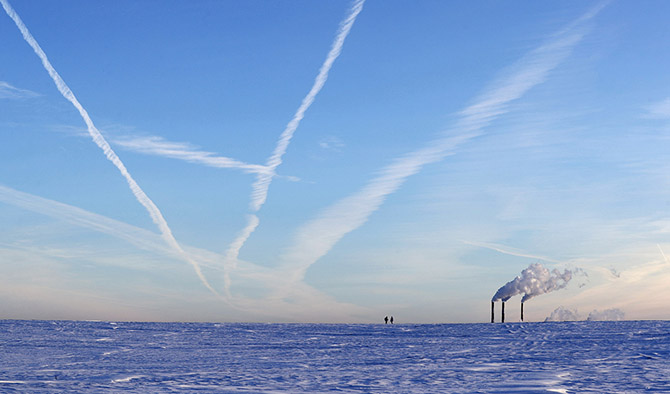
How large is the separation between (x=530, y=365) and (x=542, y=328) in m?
15.7

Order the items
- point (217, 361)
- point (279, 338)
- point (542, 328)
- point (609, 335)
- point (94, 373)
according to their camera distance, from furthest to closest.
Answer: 1. point (542, 328)
2. point (279, 338)
3. point (609, 335)
4. point (217, 361)
5. point (94, 373)

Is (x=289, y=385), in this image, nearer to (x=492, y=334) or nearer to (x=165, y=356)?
(x=165, y=356)

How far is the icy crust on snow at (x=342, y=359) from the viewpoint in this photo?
590 inches

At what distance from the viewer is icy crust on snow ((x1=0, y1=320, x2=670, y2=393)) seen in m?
15.0

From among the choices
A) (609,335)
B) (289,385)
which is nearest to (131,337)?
(289,385)

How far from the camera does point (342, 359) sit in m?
21.7

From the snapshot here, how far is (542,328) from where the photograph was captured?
1339 inches

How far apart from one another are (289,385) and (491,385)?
173 inches

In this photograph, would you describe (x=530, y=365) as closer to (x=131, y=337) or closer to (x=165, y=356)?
(x=165, y=356)

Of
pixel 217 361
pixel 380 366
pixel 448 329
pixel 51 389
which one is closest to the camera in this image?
pixel 51 389

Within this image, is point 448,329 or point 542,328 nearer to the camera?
point 542,328

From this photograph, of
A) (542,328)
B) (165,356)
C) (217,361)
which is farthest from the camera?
(542,328)

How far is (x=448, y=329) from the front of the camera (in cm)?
3722

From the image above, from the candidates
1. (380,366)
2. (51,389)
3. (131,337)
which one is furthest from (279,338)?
(51,389)
